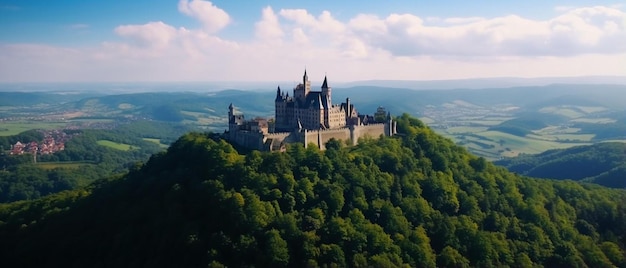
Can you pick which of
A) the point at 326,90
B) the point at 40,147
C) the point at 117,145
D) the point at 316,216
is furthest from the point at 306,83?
the point at 117,145

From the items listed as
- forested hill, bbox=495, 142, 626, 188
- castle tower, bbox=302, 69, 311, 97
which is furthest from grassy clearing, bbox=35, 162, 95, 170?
forested hill, bbox=495, 142, 626, 188

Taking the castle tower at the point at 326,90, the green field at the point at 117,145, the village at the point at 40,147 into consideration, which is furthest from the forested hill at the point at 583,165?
the village at the point at 40,147

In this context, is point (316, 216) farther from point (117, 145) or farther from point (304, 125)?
point (117, 145)

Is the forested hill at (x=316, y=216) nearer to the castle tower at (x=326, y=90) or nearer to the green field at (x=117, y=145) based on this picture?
the castle tower at (x=326, y=90)

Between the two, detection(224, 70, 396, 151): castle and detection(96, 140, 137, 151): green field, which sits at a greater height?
detection(224, 70, 396, 151): castle

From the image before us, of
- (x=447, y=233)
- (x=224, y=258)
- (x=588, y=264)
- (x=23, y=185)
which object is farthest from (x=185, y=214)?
(x=23, y=185)

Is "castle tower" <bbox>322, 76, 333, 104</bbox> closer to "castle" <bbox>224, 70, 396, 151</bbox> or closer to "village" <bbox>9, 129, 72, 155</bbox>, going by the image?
"castle" <bbox>224, 70, 396, 151</bbox>
